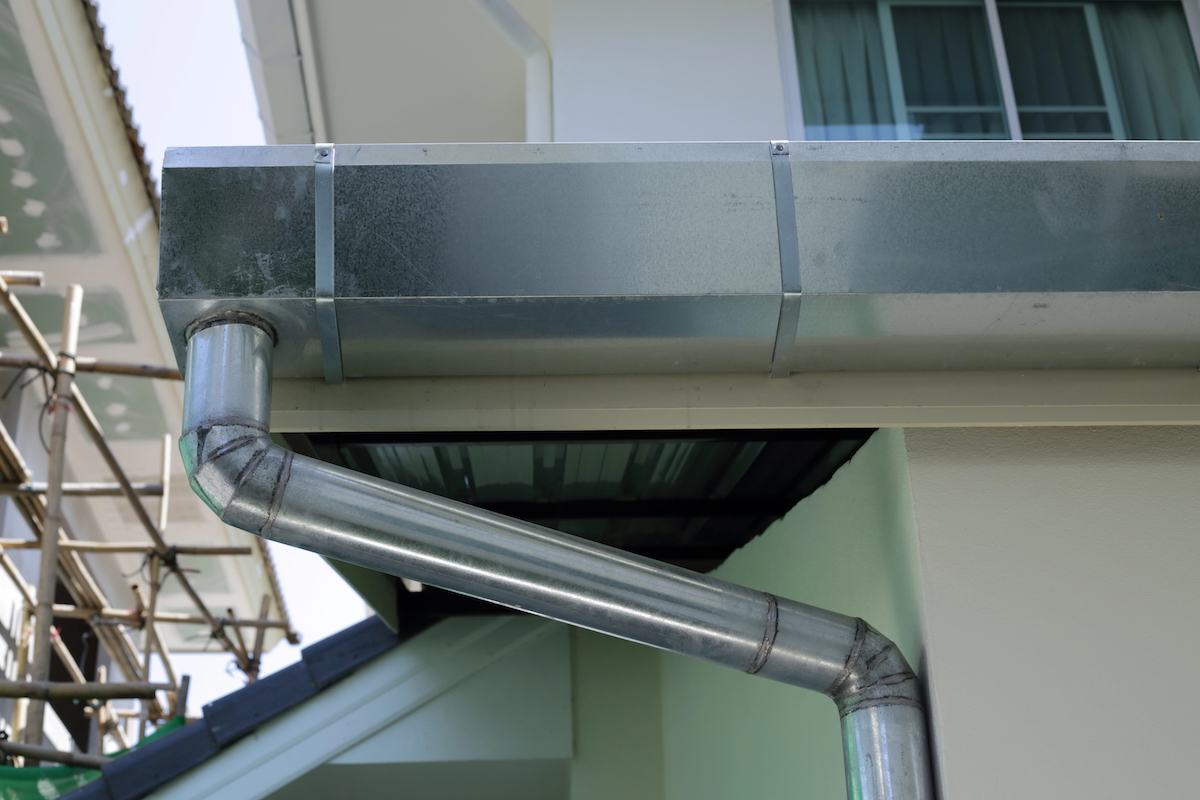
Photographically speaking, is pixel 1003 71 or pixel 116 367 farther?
pixel 116 367

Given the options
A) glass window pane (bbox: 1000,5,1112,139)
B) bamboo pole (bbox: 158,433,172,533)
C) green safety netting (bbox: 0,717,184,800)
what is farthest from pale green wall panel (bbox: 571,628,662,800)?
bamboo pole (bbox: 158,433,172,533)

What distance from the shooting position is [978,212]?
232 cm

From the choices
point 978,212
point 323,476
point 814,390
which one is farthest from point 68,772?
point 978,212

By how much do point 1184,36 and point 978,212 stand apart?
7.05 feet

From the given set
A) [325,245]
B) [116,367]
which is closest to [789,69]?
[325,245]

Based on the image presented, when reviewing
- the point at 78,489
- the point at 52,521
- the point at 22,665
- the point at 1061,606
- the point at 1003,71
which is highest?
the point at 78,489

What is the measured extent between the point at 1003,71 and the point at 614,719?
120 inches

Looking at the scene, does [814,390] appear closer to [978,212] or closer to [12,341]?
[978,212]

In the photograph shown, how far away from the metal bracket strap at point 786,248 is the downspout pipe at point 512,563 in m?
0.56

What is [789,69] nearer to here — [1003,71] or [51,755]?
[1003,71]

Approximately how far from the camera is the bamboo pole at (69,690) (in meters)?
5.47

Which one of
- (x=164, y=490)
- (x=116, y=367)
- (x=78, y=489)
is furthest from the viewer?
(x=164, y=490)

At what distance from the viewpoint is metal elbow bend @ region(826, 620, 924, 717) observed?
2.28 m

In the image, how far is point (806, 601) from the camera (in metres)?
3.27
